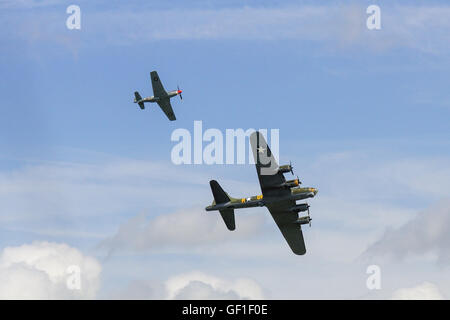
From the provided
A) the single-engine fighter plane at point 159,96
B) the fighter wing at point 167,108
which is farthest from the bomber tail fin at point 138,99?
the fighter wing at point 167,108

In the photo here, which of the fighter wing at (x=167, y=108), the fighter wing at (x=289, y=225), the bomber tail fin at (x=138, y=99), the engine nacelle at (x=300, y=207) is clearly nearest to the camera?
the engine nacelle at (x=300, y=207)

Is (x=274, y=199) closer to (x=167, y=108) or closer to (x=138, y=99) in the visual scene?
(x=167, y=108)

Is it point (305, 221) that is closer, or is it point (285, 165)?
point (285, 165)

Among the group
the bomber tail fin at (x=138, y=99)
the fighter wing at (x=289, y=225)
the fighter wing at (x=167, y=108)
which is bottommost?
the fighter wing at (x=289, y=225)

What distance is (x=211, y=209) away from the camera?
96.8 metres

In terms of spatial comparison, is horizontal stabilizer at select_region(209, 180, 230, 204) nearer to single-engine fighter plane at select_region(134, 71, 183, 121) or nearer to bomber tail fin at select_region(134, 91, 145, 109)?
single-engine fighter plane at select_region(134, 71, 183, 121)

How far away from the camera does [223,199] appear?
9594 cm

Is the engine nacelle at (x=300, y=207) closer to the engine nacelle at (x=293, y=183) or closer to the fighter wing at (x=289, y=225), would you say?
the fighter wing at (x=289, y=225)

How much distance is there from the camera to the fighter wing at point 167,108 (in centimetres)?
13350

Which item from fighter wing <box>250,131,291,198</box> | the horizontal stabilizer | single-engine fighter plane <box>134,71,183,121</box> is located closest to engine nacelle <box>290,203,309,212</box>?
fighter wing <box>250,131,291,198</box>
